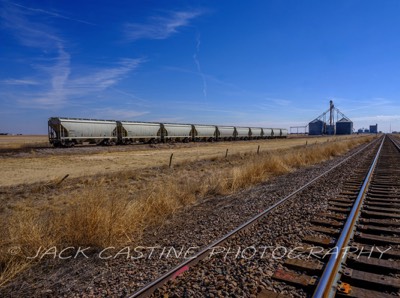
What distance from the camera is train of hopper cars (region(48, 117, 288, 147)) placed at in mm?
Answer: 34500

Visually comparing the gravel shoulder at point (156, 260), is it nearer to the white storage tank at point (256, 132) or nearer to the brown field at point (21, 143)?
the brown field at point (21, 143)

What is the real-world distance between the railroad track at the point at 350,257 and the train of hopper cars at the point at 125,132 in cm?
3246

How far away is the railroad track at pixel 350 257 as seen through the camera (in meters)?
3.66

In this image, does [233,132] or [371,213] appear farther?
[233,132]

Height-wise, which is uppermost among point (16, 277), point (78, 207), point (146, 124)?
point (146, 124)

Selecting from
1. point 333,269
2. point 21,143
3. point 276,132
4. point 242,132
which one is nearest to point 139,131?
point 21,143

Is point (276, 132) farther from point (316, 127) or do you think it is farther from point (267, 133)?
point (316, 127)

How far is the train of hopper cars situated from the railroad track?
32.5 metres

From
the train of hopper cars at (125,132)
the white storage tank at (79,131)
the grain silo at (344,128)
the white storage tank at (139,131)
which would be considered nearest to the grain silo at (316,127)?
the grain silo at (344,128)

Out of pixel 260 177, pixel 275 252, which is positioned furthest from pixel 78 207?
pixel 260 177

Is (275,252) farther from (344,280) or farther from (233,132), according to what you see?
(233,132)

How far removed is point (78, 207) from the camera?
6.41m

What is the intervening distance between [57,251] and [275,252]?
3.55m

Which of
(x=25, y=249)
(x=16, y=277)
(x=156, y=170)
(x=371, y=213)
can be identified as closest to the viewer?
(x=16, y=277)
